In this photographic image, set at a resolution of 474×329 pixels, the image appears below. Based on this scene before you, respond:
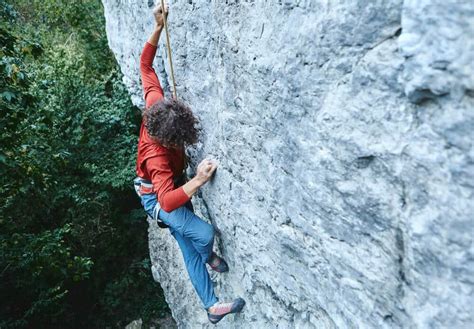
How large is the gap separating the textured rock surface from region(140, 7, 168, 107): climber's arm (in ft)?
0.77

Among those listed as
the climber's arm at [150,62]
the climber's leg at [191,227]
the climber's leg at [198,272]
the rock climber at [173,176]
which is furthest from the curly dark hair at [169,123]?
the climber's leg at [198,272]

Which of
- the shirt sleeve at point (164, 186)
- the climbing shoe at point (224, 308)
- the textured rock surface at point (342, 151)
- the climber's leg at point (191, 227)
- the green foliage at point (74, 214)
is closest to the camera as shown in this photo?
the textured rock surface at point (342, 151)

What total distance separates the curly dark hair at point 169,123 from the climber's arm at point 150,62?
51cm

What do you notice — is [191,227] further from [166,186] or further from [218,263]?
[166,186]

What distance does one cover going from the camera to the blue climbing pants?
11.5 feet

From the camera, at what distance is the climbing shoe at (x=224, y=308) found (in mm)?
3605

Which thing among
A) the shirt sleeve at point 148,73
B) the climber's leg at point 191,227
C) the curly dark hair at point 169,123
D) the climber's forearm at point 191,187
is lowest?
the climber's leg at point 191,227

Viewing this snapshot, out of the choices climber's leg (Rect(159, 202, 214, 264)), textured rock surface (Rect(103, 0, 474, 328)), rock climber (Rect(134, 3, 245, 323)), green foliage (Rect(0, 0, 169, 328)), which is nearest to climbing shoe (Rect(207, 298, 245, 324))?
rock climber (Rect(134, 3, 245, 323))

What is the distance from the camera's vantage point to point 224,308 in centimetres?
366

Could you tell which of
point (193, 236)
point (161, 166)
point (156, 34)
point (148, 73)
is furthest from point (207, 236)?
point (156, 34)

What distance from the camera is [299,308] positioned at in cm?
273

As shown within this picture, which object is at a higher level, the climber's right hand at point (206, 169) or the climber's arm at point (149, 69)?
the climber's arm at point (149, 69)

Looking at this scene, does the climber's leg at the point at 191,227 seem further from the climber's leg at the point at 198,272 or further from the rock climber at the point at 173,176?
the climber's leg at the point at 198,272

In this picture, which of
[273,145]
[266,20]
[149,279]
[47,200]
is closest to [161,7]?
[266,20]
